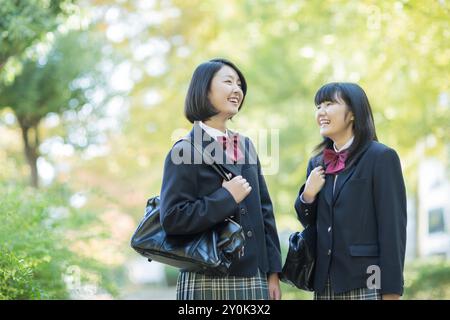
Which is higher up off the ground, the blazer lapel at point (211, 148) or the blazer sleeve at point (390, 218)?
the blazer lapel at point (211, 148)

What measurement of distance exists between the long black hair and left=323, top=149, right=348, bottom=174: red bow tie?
38 millimetres

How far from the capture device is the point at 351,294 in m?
3.40

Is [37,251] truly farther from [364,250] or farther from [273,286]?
[364,250]

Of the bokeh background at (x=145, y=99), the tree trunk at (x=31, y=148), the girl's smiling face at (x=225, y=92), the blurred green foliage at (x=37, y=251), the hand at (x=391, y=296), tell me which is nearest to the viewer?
the hand at (x=391, y=296)

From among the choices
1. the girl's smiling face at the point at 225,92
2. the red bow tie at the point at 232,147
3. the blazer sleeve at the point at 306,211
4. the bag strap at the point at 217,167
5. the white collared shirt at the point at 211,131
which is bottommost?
the blazer sleeve at the point at 306,211

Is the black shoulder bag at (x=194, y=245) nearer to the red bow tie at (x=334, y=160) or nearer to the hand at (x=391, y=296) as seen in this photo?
the red bow tie at (x=334, y=160)

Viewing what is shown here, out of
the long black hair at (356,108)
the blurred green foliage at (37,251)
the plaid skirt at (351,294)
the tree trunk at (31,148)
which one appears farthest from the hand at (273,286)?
the tree trunk at (31,148)

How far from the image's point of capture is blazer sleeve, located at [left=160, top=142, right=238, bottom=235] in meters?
3.30

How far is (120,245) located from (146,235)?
4761mm

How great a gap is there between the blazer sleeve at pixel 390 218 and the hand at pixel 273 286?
60cm

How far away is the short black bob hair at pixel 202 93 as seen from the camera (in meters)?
3.65

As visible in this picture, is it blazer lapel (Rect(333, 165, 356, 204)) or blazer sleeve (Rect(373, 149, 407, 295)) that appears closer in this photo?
blazer sleeve (Rect(373, 149, 407, 295))

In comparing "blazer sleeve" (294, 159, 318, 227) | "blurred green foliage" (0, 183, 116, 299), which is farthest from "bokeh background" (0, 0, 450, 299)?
"blazer sleeve" (294, 159, 318, 227)

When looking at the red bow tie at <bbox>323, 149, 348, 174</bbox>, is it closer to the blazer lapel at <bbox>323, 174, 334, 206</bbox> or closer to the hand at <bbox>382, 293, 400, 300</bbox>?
the blazer lapel at <bbox>323, 174, 334, 206</bbox>
